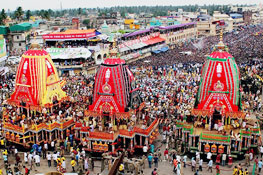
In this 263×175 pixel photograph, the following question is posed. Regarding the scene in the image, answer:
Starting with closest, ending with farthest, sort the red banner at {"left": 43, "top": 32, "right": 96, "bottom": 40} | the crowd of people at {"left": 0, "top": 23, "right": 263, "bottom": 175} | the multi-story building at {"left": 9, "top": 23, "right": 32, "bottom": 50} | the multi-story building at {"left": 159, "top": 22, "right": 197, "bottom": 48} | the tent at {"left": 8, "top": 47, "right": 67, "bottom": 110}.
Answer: the crowd of people at {"left": 0, "top": 23, "right": 263, "bottom": 175}, the tent at {"left": 8, "top": 47, "right": 67, "bottom": 110}, the red banner at {"left": 43, "top": 32, "right": 96, "bottom": 40}, the multi-story building at {"left": 9, "top": 23, "right": 32, "bottom": 50}, the multi-story building at {"left": 159, "top": 22, "right": 197, "bottom": 48}

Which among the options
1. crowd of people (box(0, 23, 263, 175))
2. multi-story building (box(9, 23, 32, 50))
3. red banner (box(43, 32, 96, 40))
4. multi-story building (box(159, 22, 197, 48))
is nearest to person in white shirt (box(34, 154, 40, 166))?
crowd of people (box(0, 23, 263, 175))

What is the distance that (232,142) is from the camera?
19812 mm

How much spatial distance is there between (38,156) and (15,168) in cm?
170

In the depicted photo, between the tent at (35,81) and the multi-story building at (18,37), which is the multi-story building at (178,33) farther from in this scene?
the tent at (35,81)

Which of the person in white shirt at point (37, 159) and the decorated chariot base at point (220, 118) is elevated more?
the decorated chariot base at point (220, 118)

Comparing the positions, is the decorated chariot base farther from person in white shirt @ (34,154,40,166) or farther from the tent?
the tent

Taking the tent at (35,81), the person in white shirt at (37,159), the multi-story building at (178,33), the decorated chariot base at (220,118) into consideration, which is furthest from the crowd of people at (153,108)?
the multi-story building at (178,33)

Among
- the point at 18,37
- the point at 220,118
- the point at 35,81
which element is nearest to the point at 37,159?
the point at 35,81

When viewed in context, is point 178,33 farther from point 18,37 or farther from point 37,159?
point 37,159

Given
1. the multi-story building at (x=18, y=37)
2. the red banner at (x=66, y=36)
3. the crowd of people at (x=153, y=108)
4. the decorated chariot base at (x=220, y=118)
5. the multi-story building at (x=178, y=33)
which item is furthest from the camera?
the multi-story building at (x=178, y=33)

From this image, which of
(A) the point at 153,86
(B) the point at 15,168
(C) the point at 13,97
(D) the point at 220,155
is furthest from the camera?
(A) the point at 153,86

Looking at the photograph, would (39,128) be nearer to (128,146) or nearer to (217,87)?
(128,146)

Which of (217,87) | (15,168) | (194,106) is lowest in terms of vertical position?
(15,168)

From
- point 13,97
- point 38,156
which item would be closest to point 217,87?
point 38,156
